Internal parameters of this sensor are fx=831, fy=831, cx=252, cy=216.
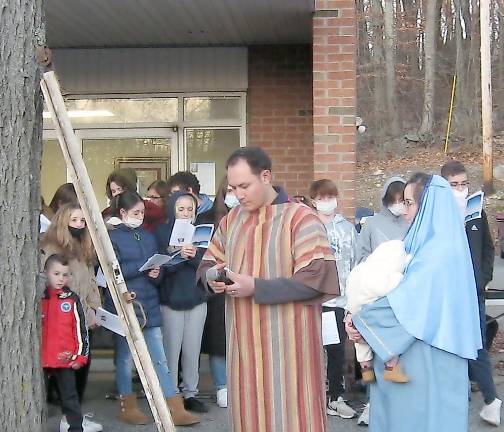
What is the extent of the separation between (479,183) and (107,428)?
22.3 meters

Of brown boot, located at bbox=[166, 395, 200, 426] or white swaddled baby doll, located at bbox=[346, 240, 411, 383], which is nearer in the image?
white swaddled baby doll, located at bbox=[346, 240, 411, 383]

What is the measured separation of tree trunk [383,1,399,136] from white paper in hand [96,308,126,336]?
92.8 ft

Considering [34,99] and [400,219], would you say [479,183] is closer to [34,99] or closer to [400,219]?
[400,219]

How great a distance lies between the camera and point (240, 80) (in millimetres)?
9656

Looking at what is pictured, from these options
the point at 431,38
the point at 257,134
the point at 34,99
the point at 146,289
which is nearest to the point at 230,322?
the point at 34,99

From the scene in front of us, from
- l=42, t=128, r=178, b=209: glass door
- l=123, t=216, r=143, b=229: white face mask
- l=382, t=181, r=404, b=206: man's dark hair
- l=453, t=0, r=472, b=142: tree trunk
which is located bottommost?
l=123, t=216, r=143, b=229: white face mask

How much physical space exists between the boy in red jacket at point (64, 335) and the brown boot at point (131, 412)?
1.96ft

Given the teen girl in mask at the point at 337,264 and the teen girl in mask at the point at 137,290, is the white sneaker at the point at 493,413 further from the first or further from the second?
the teen girl in mask at the point at 137,290

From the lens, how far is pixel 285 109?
9.62 meters

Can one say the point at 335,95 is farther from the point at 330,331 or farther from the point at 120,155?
the point at 120,155

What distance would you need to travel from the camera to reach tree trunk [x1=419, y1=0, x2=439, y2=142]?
32375 millimetres

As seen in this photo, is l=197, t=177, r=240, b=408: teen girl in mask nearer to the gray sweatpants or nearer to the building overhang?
the gray sweatpants

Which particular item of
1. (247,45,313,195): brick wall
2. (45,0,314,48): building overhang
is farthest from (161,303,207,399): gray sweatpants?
(247,45,313,195): brick wall

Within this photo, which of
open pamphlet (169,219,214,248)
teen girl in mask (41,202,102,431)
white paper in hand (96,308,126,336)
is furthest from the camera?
open pamphlet (169,219,214,248)
